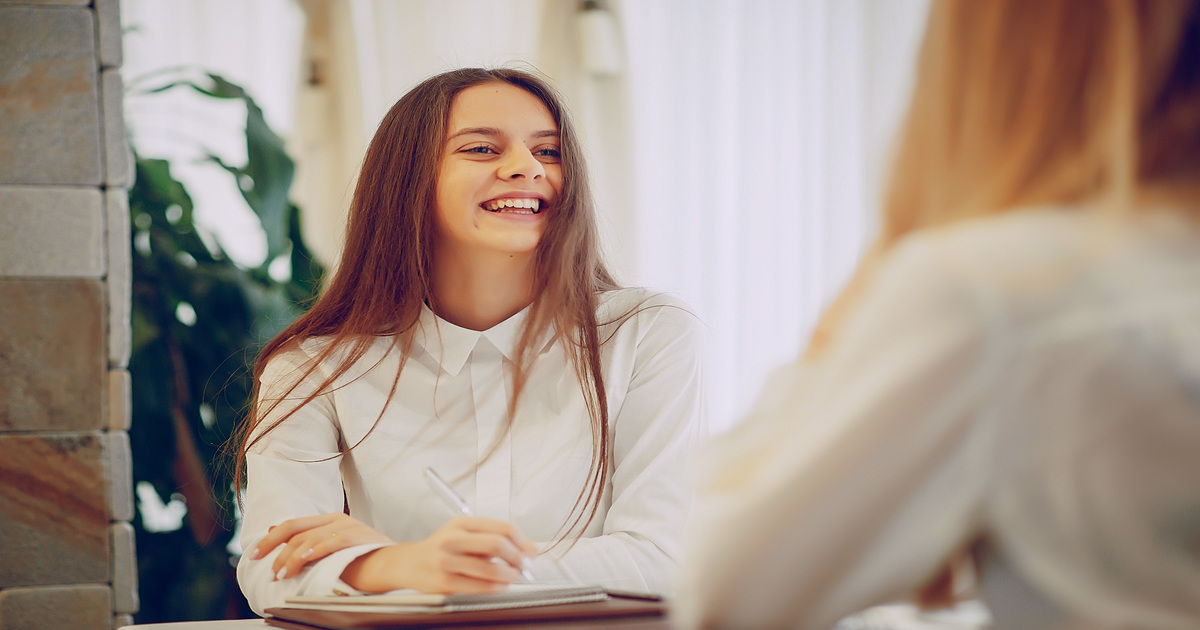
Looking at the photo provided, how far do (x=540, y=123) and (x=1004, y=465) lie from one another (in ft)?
3.93

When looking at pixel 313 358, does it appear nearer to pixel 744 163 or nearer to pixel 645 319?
pixel 645 319

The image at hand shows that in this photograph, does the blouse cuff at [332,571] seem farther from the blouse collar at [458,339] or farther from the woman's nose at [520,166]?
the woman's nose at [520,166]

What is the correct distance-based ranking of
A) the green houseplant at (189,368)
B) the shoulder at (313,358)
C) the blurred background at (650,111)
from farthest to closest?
the blurred background at (650,111) → the green houseplant at (189,368) → the shoulder at (313,358)

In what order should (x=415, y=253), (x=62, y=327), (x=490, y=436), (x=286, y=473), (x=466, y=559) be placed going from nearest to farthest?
(x=466, y=559) → (x=286, y=473) → (x=490, y=436) → (x=415, y=253) → (x=62, y=327)

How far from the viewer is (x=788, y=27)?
8.52 ft

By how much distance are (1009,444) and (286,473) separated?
1.09 meters

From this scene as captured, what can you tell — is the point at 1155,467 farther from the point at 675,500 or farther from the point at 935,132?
the point at 675,500

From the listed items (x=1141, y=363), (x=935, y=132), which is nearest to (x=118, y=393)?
(x=935, y=132)

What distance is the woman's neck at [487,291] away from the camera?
62.9 inches

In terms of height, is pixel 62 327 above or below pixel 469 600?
above

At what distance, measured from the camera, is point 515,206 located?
1.54 metres

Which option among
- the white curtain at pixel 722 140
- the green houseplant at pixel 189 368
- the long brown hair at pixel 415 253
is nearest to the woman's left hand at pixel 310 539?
the long brown hair at pixel 415 253

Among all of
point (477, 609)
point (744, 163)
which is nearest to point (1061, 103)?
point (477, 609)

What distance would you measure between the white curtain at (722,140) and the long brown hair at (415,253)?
3.15 ft
